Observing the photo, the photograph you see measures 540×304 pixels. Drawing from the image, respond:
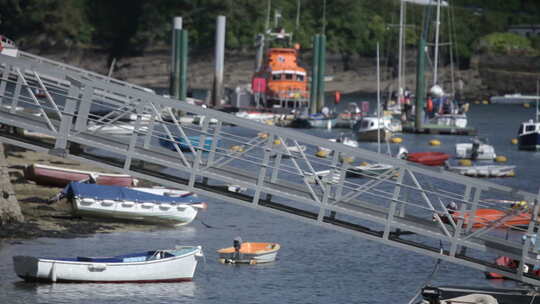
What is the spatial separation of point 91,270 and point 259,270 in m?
6.80

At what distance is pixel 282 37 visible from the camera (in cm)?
12588

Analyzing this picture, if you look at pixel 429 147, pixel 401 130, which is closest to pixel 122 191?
pixel 429 147

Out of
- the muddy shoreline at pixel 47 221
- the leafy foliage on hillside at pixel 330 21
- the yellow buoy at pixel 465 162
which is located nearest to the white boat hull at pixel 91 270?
the muddy shoreline at pixel 47 221

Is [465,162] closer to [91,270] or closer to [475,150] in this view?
[475,150]

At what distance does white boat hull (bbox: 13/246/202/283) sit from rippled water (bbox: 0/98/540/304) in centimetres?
27

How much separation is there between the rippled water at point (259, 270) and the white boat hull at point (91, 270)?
10.5 inches

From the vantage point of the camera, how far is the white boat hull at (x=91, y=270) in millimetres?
37344

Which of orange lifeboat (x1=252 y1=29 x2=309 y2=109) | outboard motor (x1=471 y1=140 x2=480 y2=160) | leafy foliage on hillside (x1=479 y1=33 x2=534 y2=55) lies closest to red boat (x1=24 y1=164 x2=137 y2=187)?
outboard motor (x1=471 y1=140 x2=480 y2=160)

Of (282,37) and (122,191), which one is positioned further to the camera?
(282,37)

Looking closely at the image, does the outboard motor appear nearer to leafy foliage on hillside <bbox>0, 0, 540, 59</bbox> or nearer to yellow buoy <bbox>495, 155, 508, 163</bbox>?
yellow buoy <bbox>495, 155, 508, 163</bbox>

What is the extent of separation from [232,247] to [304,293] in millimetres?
6133

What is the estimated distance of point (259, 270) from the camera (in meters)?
41.9

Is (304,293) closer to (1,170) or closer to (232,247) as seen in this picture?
(232,247)

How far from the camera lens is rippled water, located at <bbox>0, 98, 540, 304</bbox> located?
37281 mm
